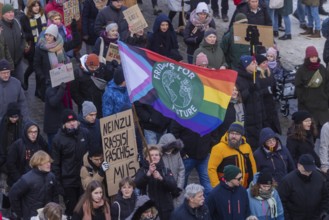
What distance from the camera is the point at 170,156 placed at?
47.5ft

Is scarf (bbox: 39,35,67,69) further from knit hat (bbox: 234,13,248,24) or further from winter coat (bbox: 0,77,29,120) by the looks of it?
knit hat (bbox: 234,13,248,24)

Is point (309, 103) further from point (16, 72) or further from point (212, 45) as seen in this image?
point (16, 72)

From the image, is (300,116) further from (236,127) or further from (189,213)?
(189,213)

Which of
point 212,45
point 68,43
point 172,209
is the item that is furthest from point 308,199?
point 68,43

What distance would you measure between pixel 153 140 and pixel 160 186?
91.4 inches

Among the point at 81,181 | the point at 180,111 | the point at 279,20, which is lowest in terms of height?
the point at 279,20

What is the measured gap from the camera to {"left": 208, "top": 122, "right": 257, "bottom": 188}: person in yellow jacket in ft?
47.1

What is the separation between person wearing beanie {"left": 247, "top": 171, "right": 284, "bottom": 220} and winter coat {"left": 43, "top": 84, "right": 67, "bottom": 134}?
3513 mm

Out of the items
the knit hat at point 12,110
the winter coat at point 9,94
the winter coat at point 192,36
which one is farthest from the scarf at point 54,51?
the winter coat at point 192,36

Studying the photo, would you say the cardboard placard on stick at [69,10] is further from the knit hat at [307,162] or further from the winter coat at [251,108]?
the knit hat at [307,162]

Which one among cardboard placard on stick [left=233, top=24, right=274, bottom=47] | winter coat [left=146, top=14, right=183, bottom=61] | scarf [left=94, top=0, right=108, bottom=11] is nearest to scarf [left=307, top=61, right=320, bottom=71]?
cardboard placard on stick [left=233, top=24, right=274, bottom=47]

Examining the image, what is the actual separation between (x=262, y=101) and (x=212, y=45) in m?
1.75

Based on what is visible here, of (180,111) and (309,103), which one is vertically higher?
(180,111)

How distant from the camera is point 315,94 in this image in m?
17.3
